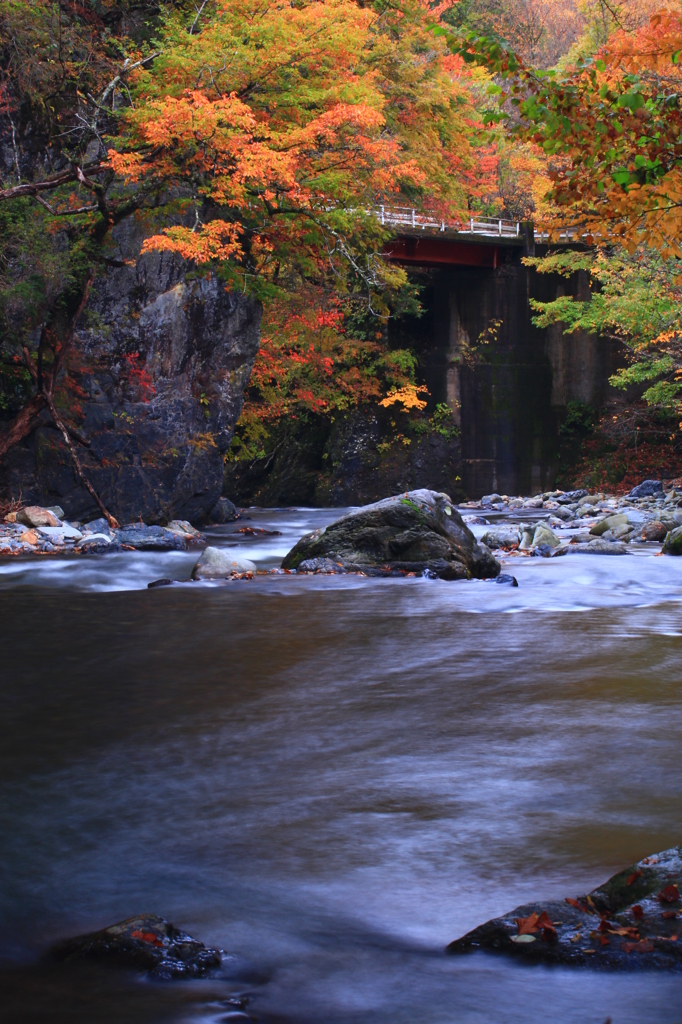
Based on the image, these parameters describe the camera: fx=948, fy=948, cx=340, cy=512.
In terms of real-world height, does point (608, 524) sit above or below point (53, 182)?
below

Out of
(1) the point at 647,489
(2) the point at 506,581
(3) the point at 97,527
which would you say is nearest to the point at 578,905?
(2) the point at 506,581

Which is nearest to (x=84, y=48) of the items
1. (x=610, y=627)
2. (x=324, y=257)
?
(x=324, y=257)

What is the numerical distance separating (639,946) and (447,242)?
28.7 metres

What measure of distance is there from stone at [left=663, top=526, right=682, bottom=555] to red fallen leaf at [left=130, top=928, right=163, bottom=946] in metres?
11.9

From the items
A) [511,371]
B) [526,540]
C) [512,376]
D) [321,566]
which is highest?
[511,371]

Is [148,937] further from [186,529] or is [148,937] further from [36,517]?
[186,529]

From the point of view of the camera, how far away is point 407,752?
16.2 ft

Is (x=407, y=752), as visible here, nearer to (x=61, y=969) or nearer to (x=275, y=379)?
(x=61, y=969)

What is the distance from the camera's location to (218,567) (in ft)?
39.3

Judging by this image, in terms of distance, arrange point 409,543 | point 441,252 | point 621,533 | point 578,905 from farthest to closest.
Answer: point 441,252 → point 621,533 → point 409,543 → point 578,905

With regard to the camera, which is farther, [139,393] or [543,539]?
[139,393]

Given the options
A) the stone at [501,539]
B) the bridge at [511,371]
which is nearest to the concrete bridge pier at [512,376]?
the bridge at [511,371]

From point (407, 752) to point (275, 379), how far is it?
2281 cm

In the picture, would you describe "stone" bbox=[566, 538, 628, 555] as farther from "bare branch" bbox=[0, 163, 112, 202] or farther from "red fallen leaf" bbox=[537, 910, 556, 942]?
"red fallen leaf" bbox=[537, 910, 556, 942]
